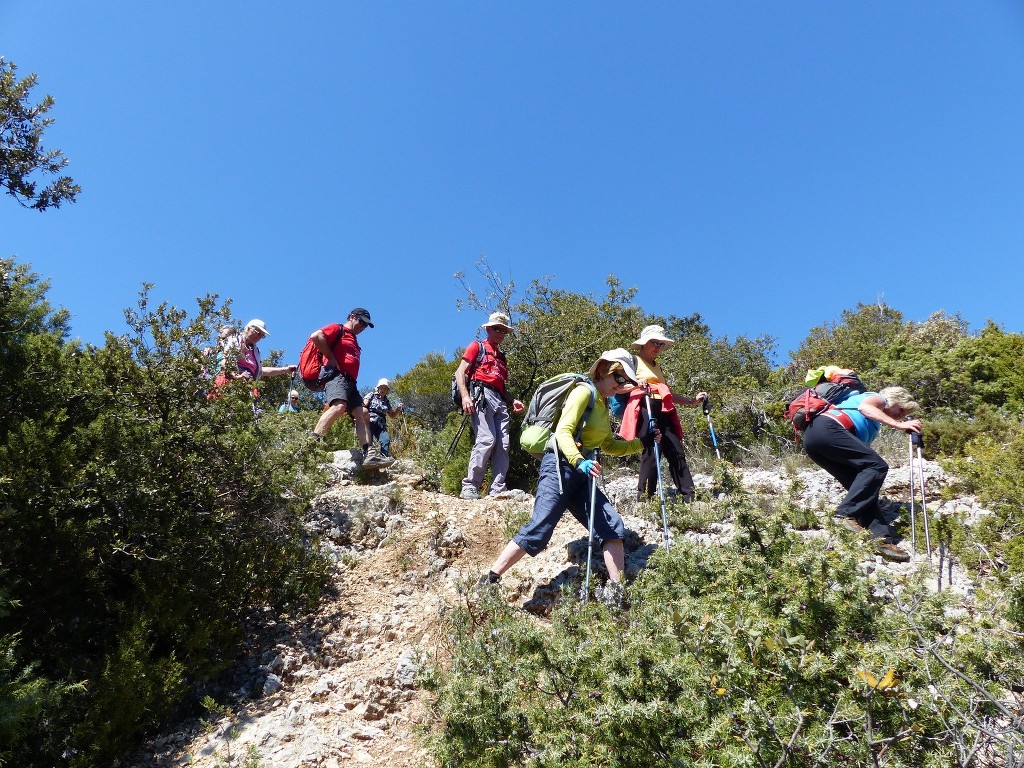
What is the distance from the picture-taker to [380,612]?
15.3 feet

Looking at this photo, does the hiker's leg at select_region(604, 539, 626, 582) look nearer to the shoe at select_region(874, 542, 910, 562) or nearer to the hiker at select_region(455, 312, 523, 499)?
the shoe at select_region(874, 542, 910, 562)

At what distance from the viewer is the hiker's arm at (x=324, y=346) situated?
6625 mm

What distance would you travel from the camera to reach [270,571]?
455 cm

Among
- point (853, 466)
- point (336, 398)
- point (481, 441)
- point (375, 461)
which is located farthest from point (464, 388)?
point (853, 466)

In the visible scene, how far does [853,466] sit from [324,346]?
5.31 metres

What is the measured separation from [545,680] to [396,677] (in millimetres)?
1521

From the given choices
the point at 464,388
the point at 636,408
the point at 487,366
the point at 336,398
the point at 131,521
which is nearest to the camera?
the point at 131,521

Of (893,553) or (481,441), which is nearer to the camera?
(893,553)

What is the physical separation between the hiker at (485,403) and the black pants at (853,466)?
2.89 meters

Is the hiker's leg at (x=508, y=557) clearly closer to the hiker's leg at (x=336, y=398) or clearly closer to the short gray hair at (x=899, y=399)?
the hiker's leg at (x=336, y=398)

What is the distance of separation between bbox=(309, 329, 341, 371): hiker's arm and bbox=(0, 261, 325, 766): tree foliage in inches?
71.8

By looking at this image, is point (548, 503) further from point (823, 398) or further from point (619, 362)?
point (823, 398)

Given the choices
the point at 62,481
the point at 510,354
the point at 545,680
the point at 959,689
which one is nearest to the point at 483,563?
the point at 545,680

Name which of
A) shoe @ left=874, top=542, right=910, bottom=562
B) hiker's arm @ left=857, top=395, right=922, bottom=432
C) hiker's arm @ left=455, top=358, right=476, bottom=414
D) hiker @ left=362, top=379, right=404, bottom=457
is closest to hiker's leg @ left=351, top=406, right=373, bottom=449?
hiker's arm @ left=455, top=358, right=476, bottom=414
